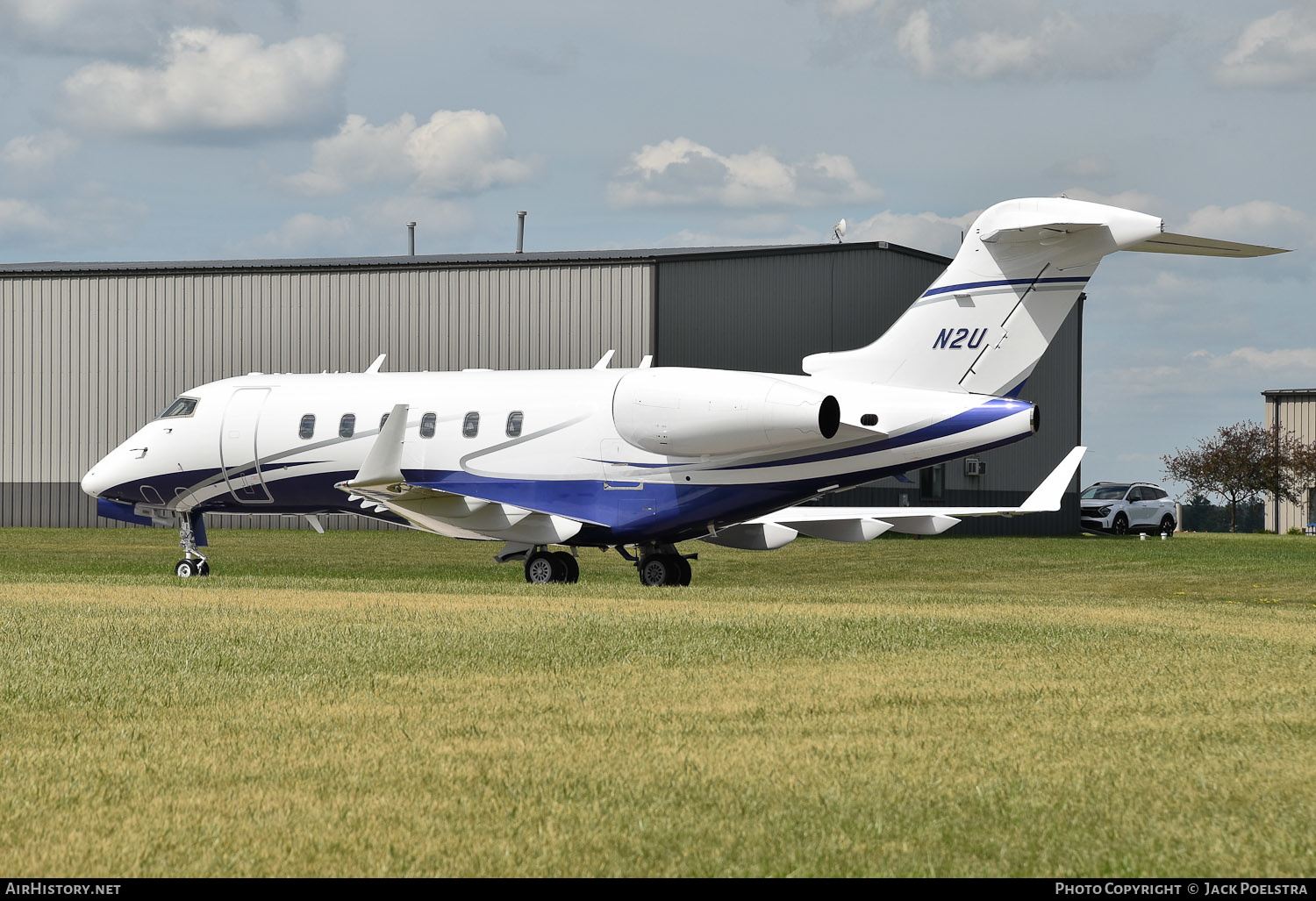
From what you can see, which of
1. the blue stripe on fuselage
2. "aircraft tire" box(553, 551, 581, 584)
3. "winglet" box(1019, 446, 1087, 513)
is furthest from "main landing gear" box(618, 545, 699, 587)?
the blue stripe on fuselage

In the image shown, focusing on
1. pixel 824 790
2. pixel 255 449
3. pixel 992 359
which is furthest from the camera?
pixel 255 449

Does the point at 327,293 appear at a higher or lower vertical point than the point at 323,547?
higher

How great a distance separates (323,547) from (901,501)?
15.7 meters

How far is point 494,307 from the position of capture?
1485 inches

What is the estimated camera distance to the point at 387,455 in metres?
19.6

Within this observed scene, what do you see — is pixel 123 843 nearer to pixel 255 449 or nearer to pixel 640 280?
pixel 255 449

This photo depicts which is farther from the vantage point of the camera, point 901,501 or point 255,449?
point 901,501

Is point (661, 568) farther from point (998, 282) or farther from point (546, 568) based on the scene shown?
point (998, 282)

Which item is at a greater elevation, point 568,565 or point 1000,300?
point 1000,300

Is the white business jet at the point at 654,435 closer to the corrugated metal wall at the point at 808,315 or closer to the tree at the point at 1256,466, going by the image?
the corrugated metal wall at the point at 808,315

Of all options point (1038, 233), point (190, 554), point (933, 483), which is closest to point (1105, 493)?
point (933, 483)

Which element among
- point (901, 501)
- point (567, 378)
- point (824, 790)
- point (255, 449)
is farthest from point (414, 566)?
point (824, 790)

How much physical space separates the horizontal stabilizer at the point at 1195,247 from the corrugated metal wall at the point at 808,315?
19.6 meters

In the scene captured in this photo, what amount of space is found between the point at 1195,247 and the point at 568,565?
9.49 metres
